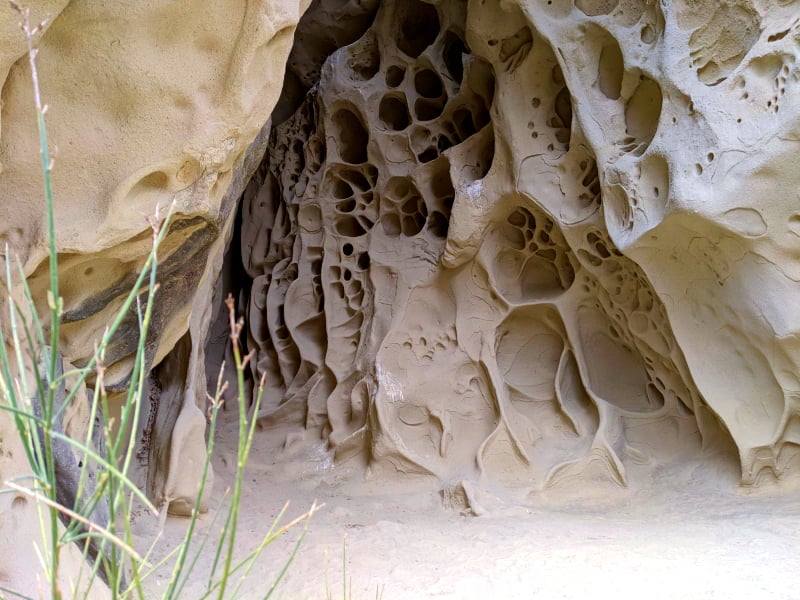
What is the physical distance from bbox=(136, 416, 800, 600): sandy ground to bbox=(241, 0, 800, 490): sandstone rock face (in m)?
0.19

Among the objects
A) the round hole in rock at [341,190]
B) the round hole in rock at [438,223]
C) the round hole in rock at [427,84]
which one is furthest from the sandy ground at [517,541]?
the round hole in rock at [427,84]

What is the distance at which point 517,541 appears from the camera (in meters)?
2.99

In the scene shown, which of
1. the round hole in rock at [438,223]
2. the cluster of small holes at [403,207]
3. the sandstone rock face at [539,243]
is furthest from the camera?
the cluster of small holes at [403,207]

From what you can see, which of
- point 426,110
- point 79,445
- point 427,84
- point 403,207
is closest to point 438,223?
point 403,207

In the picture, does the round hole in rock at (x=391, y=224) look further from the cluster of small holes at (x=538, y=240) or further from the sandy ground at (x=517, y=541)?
the sandy ground at (x=517, y=541)

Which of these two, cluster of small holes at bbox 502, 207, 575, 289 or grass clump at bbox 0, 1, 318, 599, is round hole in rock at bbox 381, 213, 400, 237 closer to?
cluster of small holes at bbox 502, 207, 575, 289

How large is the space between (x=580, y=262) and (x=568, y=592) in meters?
1.70

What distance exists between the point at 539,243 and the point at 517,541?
5.03ft

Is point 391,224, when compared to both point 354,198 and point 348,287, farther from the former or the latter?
point 348,287

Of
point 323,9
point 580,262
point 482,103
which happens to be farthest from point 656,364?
point 323,9

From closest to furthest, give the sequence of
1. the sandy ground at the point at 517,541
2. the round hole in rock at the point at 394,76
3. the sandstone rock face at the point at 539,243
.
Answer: the sandy ground at the point at 517,541, the sandstone rock face at the point at 539,243, the round hole in rock at the point at 394,76

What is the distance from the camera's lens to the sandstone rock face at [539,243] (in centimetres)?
289

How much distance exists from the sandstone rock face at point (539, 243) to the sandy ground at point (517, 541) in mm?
187

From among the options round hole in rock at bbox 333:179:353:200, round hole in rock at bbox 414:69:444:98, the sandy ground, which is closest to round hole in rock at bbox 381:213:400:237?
round hole in rock at bbox 333:179:353:200
